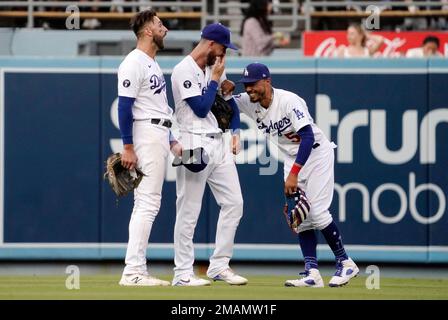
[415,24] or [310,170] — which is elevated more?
[415,24]

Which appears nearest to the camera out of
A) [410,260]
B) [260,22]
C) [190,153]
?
[190,153]

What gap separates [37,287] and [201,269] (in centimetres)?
298

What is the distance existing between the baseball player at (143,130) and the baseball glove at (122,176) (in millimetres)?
50

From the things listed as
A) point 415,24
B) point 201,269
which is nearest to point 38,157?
point 201,269

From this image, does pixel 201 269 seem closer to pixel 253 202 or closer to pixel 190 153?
pixel 253 202

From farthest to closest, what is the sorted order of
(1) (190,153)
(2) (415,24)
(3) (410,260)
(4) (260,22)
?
(2) (415,24) < (4) (260,22) < (3) (410,260) < (1) (190,153)

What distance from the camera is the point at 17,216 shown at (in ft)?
40.9

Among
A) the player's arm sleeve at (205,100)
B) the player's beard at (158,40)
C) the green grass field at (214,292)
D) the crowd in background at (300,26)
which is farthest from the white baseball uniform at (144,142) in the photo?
the crowd in background at (300,26)

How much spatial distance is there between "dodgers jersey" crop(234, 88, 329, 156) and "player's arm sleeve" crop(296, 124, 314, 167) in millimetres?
45

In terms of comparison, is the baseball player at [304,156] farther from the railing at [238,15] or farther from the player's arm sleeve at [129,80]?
the railing at [238,15]

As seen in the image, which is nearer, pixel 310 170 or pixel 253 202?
pixel 310 170
